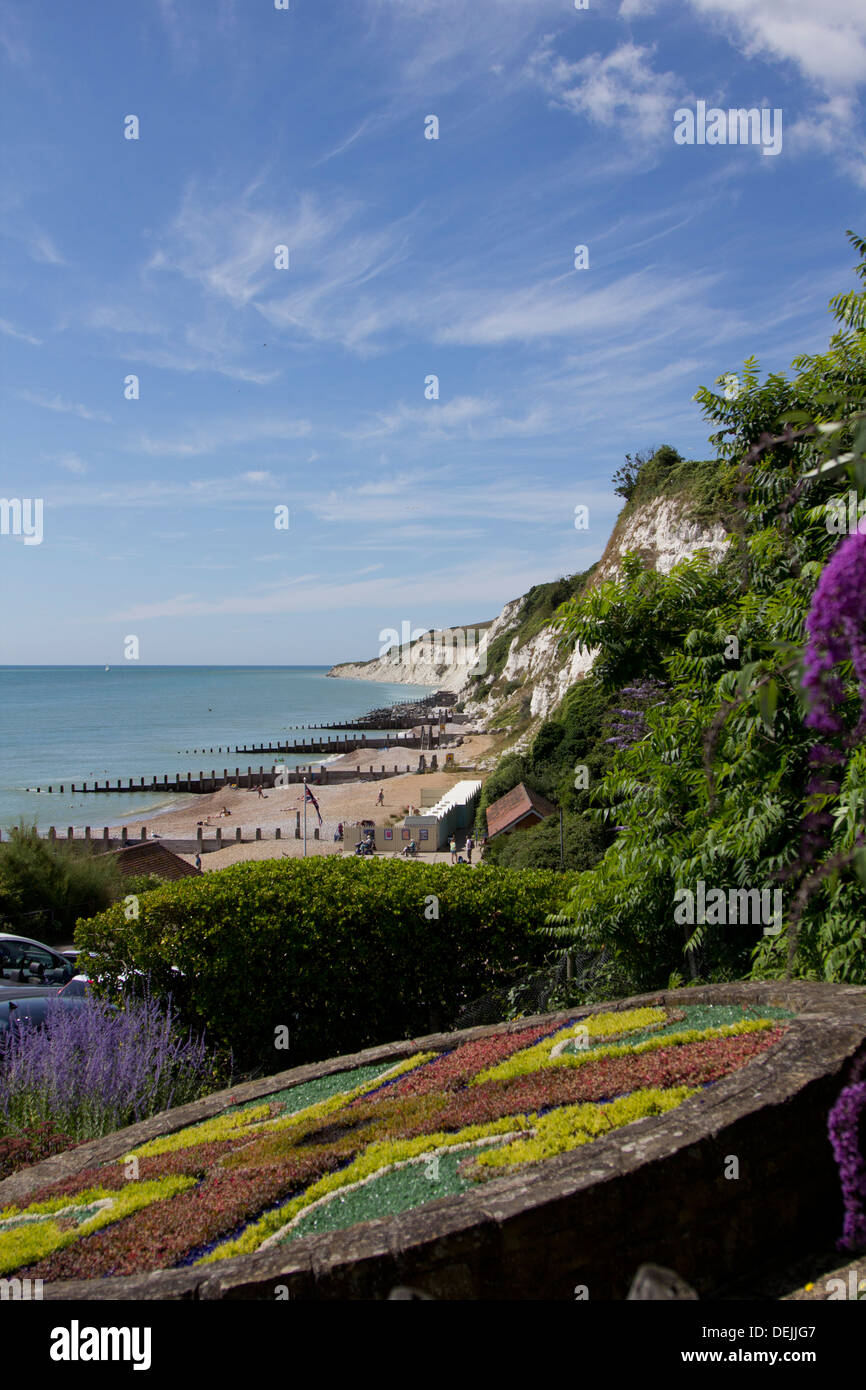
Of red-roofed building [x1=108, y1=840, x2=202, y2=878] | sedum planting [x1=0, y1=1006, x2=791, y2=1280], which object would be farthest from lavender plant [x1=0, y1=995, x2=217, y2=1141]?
red-roofed building [x1=108, y1=840, x2=202, y2=878]

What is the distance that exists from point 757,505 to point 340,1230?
6346mm

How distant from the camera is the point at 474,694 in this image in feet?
431

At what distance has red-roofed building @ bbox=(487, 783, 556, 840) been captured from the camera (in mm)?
29875

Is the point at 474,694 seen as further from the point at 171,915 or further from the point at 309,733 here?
the point at 171,915

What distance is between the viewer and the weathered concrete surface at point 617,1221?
3842 mm

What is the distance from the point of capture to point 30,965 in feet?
51.2

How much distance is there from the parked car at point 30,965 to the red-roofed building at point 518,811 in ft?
54.1

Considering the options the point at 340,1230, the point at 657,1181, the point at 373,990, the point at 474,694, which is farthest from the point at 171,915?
the point at 474,694

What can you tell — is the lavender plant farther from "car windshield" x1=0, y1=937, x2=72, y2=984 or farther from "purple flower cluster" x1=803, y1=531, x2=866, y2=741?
"purple flower cluster" x1=803, y1=531, x2=866, y2=741

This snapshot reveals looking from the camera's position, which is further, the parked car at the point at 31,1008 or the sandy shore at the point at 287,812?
the sandy shore at the point at 287,812

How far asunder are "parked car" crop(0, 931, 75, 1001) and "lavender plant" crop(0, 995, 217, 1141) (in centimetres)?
638

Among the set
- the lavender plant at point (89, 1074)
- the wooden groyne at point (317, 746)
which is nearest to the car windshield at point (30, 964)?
the lavender plant at point (89, 1074)

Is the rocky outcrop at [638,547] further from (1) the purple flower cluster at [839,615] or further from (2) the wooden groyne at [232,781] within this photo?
(1) the purple flower cluster at [839,615]

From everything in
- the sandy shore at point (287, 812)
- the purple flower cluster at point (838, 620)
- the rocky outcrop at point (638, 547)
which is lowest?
the sandy shore at point (287, 812)
